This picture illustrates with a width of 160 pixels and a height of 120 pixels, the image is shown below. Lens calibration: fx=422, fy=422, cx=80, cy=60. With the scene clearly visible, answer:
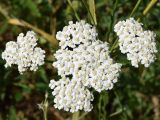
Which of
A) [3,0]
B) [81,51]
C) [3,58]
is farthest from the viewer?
[3,0]

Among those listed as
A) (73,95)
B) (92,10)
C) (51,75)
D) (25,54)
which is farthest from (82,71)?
(51,75)

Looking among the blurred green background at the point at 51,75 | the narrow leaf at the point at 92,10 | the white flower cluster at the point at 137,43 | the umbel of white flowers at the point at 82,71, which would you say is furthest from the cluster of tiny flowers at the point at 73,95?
the blurred green background at the point at 51,75

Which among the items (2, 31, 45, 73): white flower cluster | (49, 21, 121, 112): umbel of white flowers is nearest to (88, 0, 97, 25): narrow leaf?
(49, 21, 121, 112): umbel of white flowers

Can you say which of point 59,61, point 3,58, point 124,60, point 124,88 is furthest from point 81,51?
point 124,88

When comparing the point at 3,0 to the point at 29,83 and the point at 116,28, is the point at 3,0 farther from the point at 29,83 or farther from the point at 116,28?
→ the point at 116,28

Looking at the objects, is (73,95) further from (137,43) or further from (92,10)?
(92,10)

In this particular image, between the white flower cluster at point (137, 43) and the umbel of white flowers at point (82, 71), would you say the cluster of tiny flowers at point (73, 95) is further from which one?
the white flower cluster at point (137, 43)

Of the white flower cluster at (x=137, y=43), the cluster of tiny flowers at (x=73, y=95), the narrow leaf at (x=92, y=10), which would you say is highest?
the narrow leaf at (x=92, y=10)
